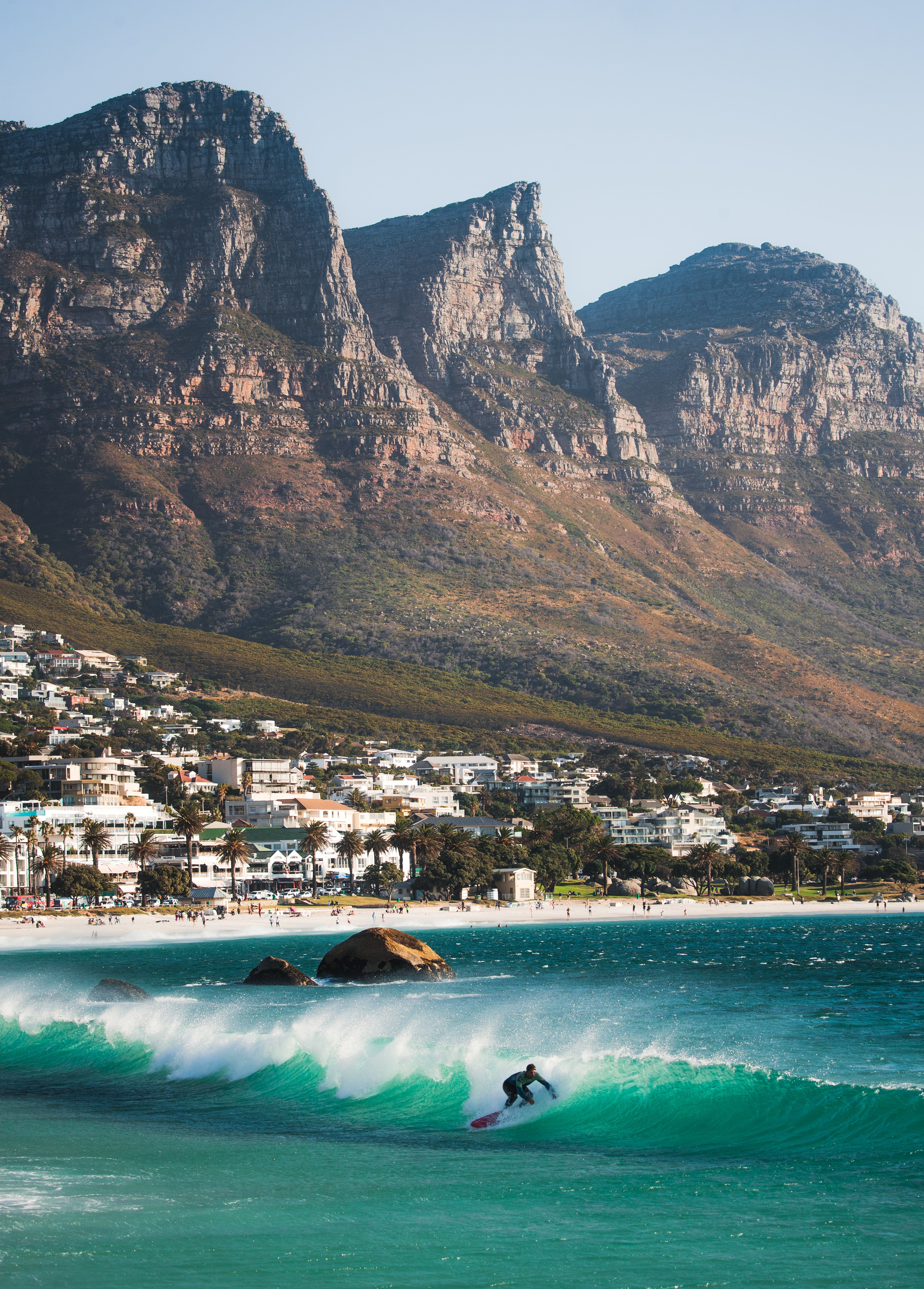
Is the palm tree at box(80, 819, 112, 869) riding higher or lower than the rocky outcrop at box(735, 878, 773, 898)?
higher

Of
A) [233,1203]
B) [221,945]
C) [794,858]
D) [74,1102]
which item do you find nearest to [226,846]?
[221,945]

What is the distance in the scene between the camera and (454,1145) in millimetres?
25266

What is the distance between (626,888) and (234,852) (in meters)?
36.8

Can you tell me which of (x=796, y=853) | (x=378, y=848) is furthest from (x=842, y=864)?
(x=378, y=848)

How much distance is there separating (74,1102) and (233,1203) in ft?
36.1

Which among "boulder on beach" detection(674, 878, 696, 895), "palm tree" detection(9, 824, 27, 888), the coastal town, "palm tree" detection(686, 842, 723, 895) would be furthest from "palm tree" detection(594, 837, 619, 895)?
"palm tree" detection(9, 824, 27, 888)

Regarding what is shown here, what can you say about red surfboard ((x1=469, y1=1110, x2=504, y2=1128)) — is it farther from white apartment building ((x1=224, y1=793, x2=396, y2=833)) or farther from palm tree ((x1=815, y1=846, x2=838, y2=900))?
palm tree ((x1=815, y1=846, x2=838, y2=900))

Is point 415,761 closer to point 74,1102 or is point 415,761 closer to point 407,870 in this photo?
point 407,870

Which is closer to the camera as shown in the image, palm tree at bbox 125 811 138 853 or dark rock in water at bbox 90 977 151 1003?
dark rock in water at bbox 90 977 151 1003

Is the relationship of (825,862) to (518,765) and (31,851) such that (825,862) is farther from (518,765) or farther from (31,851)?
(31,851)

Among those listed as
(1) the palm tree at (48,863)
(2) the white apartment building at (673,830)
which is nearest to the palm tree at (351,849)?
(1) the palm tree at (48,863)

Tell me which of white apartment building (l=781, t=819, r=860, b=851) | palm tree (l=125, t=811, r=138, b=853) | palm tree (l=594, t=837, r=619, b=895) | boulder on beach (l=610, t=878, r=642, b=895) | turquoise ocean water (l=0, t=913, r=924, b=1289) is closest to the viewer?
turquoise ocean water (l=0, t=913, r=924, b=1289)

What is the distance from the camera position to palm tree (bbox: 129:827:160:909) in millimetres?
109688

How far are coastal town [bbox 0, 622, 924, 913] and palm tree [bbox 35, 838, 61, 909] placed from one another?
27cm
